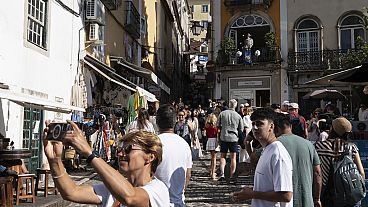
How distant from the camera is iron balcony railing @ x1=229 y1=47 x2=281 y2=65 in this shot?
26594 mm

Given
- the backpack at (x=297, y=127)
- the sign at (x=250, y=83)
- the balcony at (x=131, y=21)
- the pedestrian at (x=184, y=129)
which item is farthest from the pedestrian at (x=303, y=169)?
the sign at (x=250, y=83)

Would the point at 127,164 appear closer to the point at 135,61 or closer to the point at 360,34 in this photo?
the point at 135,61

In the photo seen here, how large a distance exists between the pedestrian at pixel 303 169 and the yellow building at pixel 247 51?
21981 millimetres

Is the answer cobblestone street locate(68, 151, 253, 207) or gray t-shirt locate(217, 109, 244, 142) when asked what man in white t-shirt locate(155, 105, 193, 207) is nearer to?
cobblestone street locate(68, 151, 253, 207)

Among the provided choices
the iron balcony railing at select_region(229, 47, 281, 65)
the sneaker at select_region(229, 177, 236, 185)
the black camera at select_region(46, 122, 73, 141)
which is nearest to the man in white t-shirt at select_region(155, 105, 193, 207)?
the black camera at select_region(46, 122, 73, 141)

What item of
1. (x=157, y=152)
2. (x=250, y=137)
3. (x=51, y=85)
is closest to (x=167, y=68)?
(x=51, y=85)

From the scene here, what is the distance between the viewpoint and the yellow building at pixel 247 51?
26.7m

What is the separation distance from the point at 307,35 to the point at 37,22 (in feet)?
59.3

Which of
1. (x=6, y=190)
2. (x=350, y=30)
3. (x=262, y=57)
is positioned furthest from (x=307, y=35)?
(x=6, y=190)

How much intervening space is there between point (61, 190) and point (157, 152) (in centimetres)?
60

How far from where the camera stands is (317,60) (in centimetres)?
2612

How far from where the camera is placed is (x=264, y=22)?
91.1ft

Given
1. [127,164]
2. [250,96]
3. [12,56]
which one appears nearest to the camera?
[127,164]

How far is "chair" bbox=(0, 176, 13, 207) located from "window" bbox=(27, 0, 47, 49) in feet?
17.7
